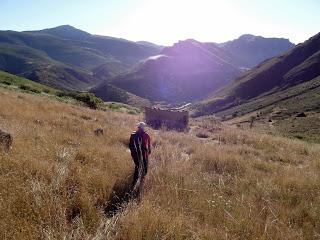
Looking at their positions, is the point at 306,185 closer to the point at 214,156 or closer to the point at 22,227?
the point at 214,156

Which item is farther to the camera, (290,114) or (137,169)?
(290,114)

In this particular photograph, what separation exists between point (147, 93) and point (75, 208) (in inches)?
7320

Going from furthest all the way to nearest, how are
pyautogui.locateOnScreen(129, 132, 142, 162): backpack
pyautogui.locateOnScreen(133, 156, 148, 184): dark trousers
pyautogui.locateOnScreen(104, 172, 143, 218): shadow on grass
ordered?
pyautogui.locateOnScreen(129, 132, 142, 162): backpack < pyautogui.locateOnScreen(133, 156, 148, 184): dark trousers < pyautogui.locateOnScreen(104, 172, 143, 218): shadow on grass

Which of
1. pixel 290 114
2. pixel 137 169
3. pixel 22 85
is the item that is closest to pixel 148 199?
pixel 137 169

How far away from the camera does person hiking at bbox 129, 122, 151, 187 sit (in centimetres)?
751

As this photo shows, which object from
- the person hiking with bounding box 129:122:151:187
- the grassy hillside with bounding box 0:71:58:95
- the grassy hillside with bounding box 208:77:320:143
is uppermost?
the person hiking with bounding box 129:122:151:187

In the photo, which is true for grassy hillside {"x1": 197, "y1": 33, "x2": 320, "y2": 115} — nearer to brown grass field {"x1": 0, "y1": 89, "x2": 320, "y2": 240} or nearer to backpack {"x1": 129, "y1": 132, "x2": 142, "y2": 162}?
brown grass field {"x1": 0, "y1": 89, "x2": 320, "y2": 240}

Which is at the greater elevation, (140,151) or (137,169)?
(140,151)

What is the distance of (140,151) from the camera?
7.67m

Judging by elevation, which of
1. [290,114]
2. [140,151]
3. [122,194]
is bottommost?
[290,114]

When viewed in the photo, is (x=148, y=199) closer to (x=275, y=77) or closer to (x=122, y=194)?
(x=122, y=194)

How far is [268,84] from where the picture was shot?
464ft

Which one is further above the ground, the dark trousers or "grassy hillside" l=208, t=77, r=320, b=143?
the dark trousers

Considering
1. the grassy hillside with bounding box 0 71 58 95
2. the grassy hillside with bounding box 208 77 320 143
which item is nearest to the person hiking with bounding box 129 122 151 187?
the grassy hillside with bounding box 0 71 58 95
